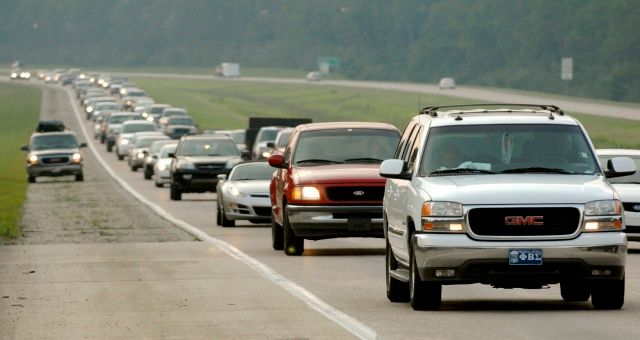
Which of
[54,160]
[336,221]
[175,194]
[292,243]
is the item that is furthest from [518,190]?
[54,160]

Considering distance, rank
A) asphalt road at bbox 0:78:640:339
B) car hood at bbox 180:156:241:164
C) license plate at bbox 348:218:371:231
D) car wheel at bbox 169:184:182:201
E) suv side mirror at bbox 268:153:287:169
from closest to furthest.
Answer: asphalt road at bbox 0:78:640:339 → license plate at bbox 348:218:371:231 → suv side mirror at bbox 268:153:287:169 → car wheel at bbox 169:184:182:201 → car hood at bbox 180:156:241:164

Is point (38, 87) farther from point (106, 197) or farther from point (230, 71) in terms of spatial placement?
point (106, 197)

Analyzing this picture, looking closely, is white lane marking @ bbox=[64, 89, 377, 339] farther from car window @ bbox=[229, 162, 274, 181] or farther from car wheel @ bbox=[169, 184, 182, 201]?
car wheel @ bbox=[169, 184, 182, 201]

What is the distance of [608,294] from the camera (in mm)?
14875

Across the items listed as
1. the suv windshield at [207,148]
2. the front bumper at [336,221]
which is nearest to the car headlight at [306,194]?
the front bumper at [336,221]

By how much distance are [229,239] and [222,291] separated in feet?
36.1

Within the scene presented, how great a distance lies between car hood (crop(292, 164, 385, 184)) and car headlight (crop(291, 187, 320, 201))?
0.10 meters

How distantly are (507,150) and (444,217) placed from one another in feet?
4.07

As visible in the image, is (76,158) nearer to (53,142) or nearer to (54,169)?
(54,169)

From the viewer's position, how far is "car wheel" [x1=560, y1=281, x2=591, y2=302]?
1568cm

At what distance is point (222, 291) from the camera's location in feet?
57.7

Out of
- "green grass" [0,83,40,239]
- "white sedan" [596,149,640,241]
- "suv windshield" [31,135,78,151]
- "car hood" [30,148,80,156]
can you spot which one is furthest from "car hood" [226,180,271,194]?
"suv windshield" [31,135,78,151]

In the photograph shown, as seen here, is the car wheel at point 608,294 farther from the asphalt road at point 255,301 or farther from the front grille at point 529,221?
the front grille at point 529,221

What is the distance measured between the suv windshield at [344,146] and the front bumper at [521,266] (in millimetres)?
10239
